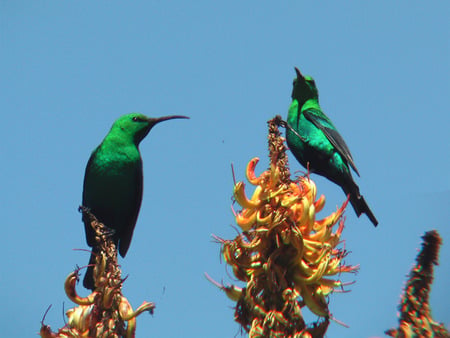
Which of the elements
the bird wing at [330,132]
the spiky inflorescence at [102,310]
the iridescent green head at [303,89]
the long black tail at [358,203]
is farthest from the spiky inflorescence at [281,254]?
the iridescent green head at [303,89]

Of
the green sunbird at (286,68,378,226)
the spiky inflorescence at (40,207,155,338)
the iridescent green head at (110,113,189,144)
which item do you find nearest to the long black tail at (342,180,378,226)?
the green sunbird at (286,68,378,226)

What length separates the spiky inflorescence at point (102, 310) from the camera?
210 inches

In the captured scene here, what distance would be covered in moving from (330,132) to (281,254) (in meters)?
4.55

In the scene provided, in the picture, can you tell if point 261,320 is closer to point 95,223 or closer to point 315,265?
point 315,265

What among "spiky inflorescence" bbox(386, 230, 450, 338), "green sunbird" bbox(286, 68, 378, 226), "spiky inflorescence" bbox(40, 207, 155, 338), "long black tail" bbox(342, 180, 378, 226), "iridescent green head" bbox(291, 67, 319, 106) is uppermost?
"iridescent green head" bbox(291, 67, 319, 106)

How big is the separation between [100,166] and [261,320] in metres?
5.22

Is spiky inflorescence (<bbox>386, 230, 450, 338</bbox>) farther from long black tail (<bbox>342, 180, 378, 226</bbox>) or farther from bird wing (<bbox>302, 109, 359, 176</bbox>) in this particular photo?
bird wing (<bbox>302, 109, 359, 176</bbox>)

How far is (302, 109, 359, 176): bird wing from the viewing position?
9.43 meters

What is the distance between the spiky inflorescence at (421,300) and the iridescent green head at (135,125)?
20.4 feet

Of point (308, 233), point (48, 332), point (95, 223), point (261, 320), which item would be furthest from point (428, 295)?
point (95, 223)

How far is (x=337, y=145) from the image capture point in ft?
31.0

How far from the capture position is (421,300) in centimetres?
349

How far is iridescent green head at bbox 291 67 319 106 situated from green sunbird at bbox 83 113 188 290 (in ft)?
5.38

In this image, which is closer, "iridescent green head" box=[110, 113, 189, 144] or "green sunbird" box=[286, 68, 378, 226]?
"green sunbird" box=[286, 68, 378, 226]
